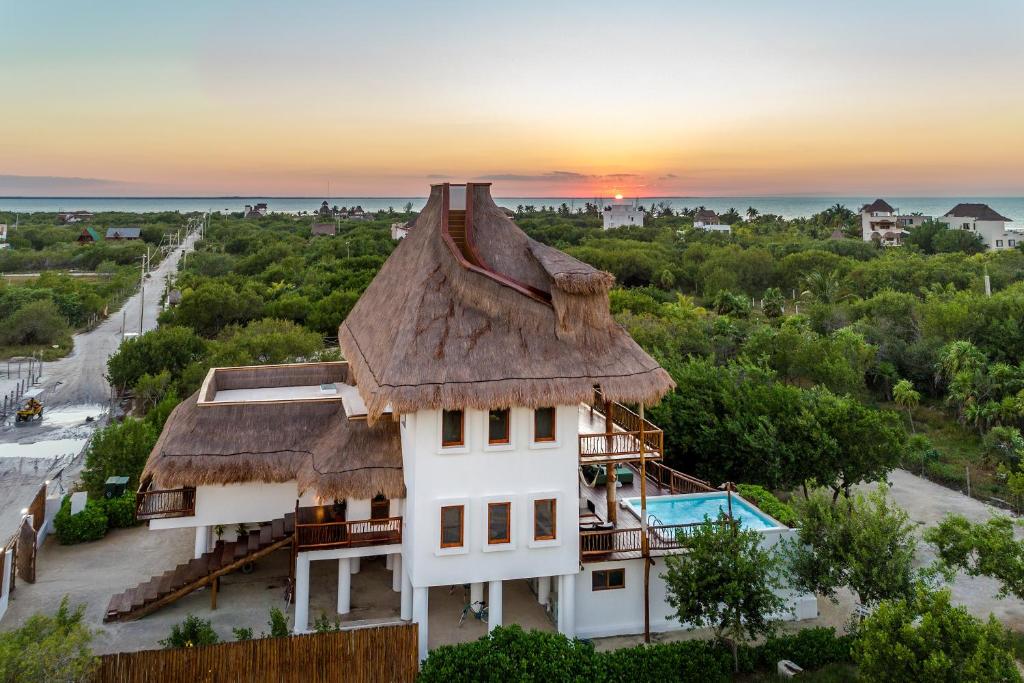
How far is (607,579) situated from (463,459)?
184 inches

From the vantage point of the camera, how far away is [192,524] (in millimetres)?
15641

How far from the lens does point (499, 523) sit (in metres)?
13.9

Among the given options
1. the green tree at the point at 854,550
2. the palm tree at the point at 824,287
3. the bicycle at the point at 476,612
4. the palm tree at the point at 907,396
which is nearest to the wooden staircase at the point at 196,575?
the bicycle at the point at 476,612

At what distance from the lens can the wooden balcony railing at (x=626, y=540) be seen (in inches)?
575

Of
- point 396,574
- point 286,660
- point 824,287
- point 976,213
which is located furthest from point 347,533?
point 976,213

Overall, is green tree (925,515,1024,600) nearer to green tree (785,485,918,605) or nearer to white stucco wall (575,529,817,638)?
green tree (785,485,918,605)

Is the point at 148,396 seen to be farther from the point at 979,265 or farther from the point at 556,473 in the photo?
the point at 979,265

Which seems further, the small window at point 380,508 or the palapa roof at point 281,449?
the small window at point 380,508

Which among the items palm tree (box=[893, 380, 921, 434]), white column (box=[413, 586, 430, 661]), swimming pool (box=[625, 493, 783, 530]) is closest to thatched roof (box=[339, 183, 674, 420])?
swimming pool (box=[625, 493, 783, 530])

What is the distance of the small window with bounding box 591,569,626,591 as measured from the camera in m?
15.1

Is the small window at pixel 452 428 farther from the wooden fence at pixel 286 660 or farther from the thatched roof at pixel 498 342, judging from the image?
the wooden fence at pixel 286 660

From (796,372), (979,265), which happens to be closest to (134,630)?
(796,372)

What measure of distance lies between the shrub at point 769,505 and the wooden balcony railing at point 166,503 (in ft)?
46.7

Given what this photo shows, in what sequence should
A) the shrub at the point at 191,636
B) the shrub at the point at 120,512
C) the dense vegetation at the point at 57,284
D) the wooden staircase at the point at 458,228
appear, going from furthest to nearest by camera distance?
the dense vegetation at the point at 57,284 → the shrub at the point at 120,512 → the wooden staircase at the point at 458,228 → the shrub at the point at 191,636
